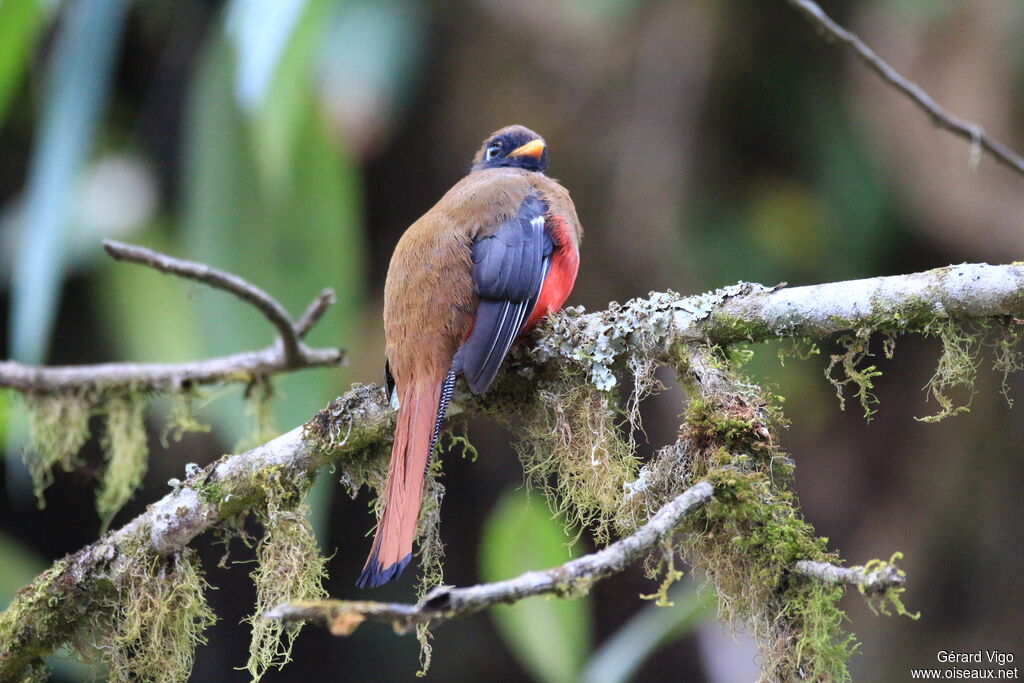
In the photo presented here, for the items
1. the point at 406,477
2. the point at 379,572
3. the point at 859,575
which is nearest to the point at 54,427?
the point at 406,477

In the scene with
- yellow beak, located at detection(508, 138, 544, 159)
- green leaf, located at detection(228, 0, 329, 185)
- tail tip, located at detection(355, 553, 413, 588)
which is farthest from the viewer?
yellow beak, located at detection(508, 138, 544, 159)

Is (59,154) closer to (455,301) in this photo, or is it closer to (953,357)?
(455,301)

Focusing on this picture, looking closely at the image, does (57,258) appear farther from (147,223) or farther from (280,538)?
(280,538)

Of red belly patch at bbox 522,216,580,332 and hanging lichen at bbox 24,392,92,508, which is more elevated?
red belly patch at bbox 522,216,580,332

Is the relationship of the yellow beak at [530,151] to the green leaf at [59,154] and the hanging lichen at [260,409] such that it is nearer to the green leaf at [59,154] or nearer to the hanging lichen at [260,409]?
the hanging lichen at [260,409]

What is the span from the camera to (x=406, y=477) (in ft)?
7.26

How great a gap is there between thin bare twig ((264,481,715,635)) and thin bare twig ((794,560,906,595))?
24 centimetres

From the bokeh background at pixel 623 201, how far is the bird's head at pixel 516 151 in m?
0.96

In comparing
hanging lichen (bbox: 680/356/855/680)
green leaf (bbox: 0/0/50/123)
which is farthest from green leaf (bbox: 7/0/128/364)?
hanging lichen (bbox: 680/356/855/680)

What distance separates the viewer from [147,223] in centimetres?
526

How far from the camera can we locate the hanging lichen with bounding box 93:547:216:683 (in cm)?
229

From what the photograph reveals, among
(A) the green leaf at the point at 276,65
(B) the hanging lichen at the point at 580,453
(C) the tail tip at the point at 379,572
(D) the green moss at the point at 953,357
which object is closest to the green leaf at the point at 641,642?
(B) the hanging lichen at the point at 580,453

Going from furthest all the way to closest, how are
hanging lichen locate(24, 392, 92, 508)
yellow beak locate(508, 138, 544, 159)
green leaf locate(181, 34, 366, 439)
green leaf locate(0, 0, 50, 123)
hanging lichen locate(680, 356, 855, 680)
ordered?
green leaf locate(181, 34, 366, 439), green leaf locate(0, 0, 50, 123), yellow beak locate(508, 138, 544, 159), hanging lichen locate(24, 392, 92, 508), hanging lichen locate(680, 356, 855, 680)

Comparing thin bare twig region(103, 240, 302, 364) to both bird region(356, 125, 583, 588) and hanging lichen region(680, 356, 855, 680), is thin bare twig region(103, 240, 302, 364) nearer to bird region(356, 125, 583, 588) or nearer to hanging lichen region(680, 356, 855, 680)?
bird region(356, 125, 583, 588)
